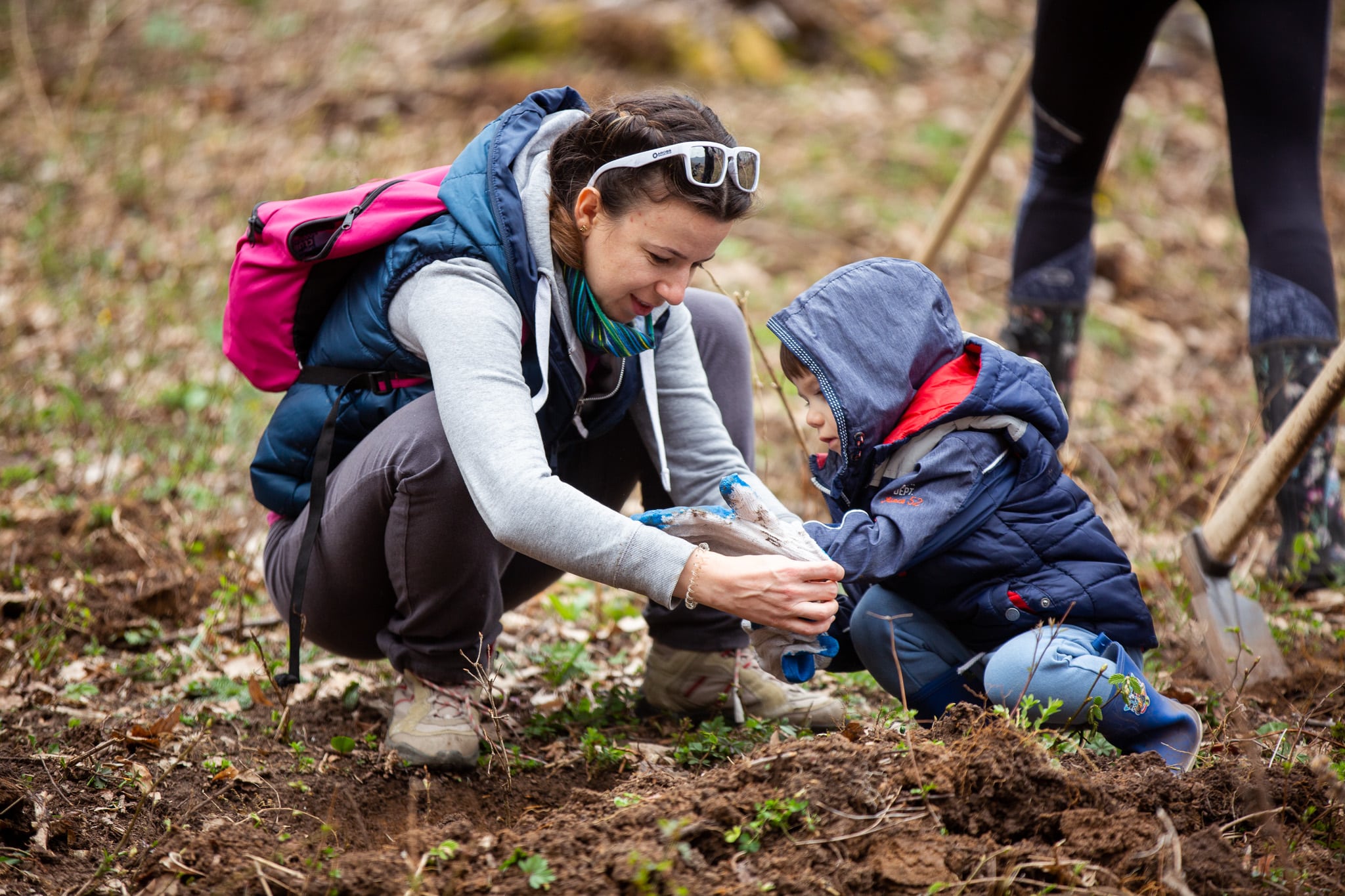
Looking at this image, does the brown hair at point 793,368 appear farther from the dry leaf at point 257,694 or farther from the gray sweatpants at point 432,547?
the dry leaf at point 257,694

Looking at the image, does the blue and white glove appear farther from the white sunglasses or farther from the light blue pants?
the white sunglasses

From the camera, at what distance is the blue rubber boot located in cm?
216

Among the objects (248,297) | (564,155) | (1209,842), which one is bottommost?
(1209,842)

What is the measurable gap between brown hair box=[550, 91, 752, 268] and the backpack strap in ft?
1.70

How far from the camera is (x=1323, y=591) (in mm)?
3225

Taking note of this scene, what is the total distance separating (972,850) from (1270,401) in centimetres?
196

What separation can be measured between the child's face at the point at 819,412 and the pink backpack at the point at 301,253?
0.88 metres

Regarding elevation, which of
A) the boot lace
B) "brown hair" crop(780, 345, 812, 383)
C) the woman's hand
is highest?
"brown hair" crop(780, 345, 812, 383)

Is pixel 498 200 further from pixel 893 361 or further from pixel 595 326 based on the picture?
pixel 893 361

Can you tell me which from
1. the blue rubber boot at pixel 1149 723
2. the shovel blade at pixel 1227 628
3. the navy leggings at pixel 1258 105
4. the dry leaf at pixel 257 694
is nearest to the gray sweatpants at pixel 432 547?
the dry leaf at pixel 257 694

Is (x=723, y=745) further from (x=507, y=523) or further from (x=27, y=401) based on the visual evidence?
(x=27, y=401)

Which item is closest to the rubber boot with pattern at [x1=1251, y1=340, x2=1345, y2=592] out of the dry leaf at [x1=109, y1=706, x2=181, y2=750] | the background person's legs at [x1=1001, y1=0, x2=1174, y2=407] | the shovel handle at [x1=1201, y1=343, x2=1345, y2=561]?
the shovel handle at [x1=1201, y1=343, x2=1345, y2=561]

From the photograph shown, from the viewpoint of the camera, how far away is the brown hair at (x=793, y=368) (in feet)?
7.79

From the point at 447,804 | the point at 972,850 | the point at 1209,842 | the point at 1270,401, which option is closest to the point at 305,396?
the point at 447,804
